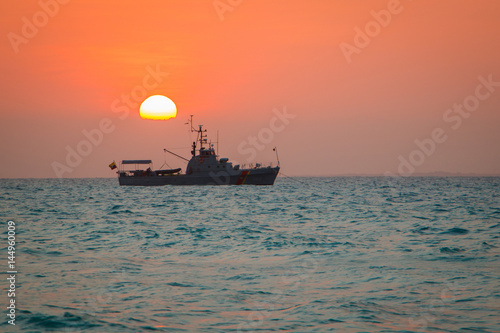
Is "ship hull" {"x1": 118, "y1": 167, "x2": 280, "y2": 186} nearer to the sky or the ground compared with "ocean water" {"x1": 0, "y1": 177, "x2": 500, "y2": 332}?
nearer to the sky

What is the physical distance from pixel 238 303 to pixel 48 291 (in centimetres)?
520

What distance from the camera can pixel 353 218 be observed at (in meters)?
38.4

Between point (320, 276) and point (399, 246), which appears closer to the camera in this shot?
point (320, 276)

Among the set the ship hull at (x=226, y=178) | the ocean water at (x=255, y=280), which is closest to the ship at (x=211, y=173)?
A: the ship hull at (x=226, y=178)

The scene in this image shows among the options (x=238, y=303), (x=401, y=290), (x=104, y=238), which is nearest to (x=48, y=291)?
(x=238, y=303)

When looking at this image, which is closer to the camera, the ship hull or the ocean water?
the ocean water

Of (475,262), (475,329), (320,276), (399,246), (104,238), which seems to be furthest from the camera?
(104,238)

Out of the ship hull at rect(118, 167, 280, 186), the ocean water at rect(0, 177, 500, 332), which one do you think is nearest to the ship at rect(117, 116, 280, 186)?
the ship hull at rect(118, 167, 280, 186)

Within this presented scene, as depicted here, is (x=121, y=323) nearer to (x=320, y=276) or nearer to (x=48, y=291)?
(x=48, y=291)

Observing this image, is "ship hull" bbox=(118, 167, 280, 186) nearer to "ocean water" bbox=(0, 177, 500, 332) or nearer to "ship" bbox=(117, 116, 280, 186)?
"ship" bbox=(117, 116, 280, 186)

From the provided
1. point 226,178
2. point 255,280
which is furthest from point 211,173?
point 255,280

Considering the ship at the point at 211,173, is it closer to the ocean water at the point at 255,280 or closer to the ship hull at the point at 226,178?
the ship hull at the point at 226,178

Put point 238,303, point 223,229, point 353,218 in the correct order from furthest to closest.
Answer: point 353,218, point 223,229, point 238,303

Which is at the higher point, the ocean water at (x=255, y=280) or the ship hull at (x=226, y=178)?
the ship hull at (x=226, y=178)
